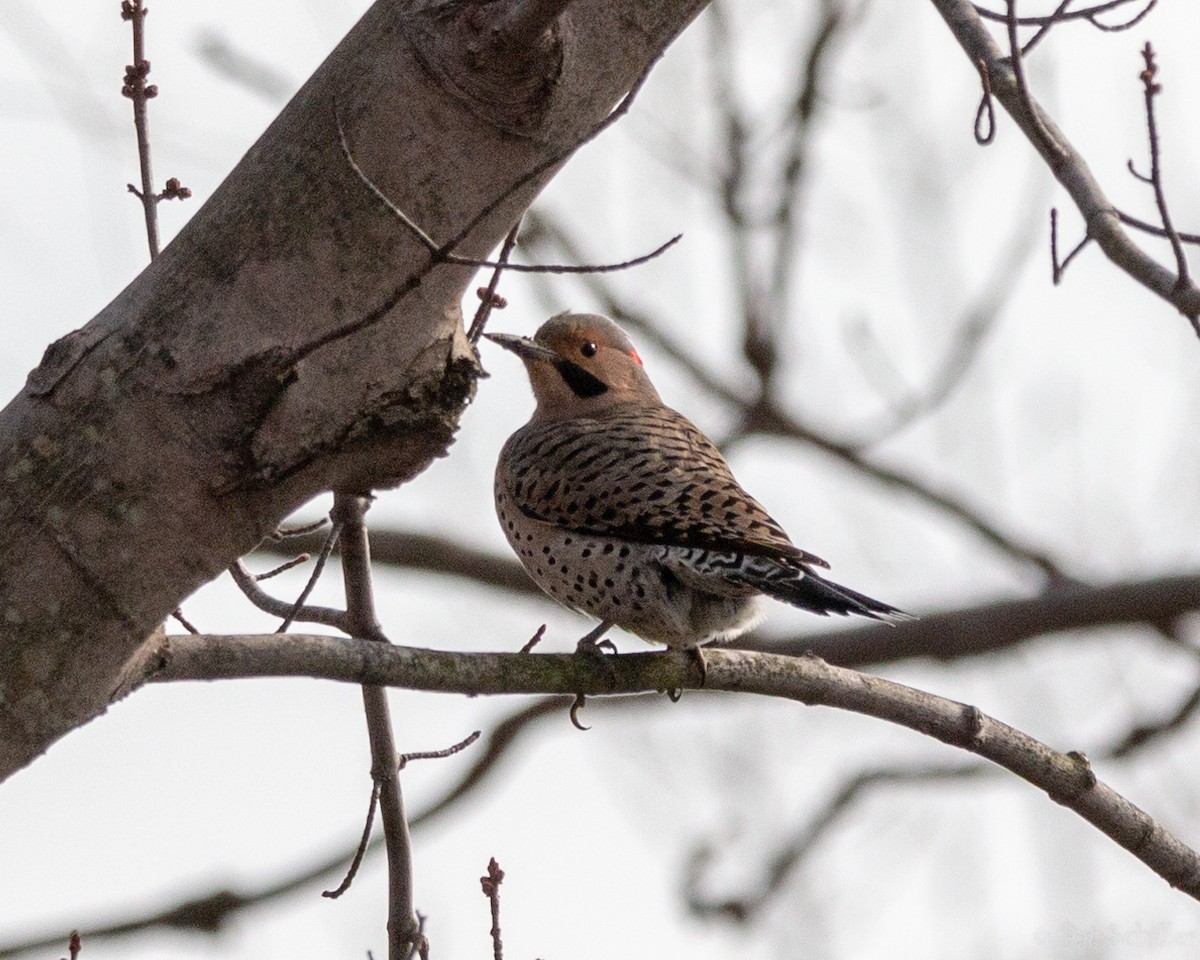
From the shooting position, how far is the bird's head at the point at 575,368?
6598 mm

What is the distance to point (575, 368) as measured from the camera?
666 cm

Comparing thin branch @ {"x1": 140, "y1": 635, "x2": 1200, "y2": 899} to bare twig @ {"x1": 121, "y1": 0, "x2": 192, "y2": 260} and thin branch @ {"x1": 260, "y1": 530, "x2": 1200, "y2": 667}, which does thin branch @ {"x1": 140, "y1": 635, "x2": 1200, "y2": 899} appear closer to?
bare twig @ {"x1": 121, "y1": 0, "x2": 192, "y2": 260}

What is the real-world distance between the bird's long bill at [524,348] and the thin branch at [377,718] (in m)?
2.71

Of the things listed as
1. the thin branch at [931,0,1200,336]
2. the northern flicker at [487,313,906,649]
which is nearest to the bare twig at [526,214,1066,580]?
the northern flicker at [487,313,906,649]

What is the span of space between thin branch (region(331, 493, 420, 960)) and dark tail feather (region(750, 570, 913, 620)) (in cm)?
134

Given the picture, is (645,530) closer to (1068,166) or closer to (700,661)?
(700,661)

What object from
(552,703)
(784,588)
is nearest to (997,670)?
(552,703)

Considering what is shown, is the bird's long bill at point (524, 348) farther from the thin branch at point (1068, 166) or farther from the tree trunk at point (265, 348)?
the tree trunk at point (265, 348)


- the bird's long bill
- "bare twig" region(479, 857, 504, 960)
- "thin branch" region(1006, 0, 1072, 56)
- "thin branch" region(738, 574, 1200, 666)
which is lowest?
"bare twig" region(479, 857, 504, 960)

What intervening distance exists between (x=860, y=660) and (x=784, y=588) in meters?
3.91

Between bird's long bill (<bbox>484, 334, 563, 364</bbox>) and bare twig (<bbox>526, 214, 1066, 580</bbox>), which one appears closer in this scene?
bird's long bill (<bbox>484, 334, 563, 364</bbox>)

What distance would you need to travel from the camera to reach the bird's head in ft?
21.6

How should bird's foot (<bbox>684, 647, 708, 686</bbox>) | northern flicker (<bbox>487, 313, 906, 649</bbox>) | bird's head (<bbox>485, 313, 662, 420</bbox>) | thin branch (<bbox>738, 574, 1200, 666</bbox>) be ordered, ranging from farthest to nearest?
thin branch (<bbox>738, 574, 1200, 666</bbox>), bird's head (<bbox>485, 313, 662, 420</bbox>), northern flicker (<bbox>487, 313, 906, 649</bbox>), bird's foot (<bbox>684, 647, 708, 686</bbox>)

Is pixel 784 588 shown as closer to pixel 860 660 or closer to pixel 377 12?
pixel 377 12
